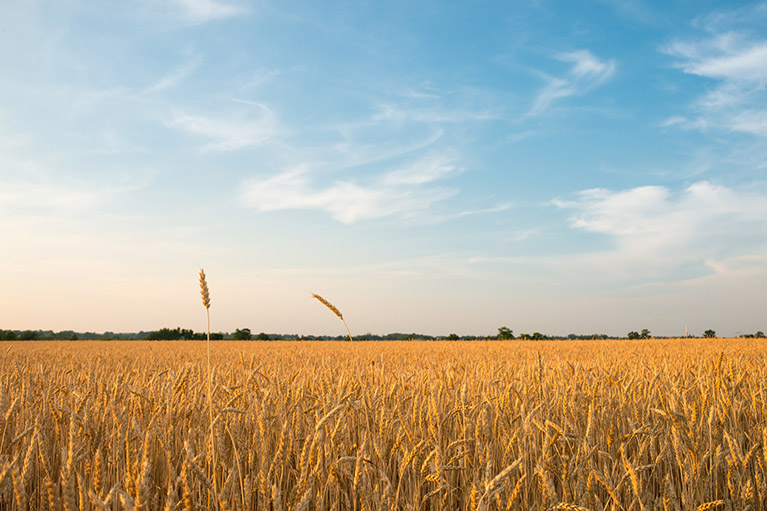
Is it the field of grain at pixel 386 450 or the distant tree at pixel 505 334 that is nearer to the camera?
the field of grain at pixel 386 450

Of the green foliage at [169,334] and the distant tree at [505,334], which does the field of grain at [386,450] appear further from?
the green foliage at [169,334]

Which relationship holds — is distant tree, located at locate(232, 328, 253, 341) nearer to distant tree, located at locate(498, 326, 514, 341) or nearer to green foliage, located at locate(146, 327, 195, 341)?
green foliage, located at locate(146, 327, 195, 341)

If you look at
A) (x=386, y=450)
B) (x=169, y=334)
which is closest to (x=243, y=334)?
(x=169, y=334)

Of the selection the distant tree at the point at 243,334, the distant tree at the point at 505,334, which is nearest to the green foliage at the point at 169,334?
the distant tree at the point at 243,334

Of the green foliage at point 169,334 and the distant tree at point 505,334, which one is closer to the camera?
the distant tree at point 505,334

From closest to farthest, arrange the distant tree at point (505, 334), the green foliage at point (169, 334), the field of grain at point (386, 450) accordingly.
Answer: the field of grain at point (386, 450) → the distant tree at point (505, 334) → the green foliage at point (169, 334)

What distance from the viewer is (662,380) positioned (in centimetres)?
552

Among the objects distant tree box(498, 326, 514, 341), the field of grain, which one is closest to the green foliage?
distant tree box(498, 326, 514, 341)

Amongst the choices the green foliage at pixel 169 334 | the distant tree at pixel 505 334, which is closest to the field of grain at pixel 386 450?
the distant tree at pixel 505 334

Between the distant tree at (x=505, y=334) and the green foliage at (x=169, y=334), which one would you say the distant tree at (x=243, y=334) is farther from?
the distant tree at (x=505, y=334)

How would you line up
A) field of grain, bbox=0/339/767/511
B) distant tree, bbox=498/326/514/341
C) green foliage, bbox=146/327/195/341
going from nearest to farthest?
field of grain, bbox=0/339/767/511
distant tree, bbox=498/326/514/341
green foliage, bbox=146/327/195/341

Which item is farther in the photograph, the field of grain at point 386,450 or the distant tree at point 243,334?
the distant tree at point 243,334

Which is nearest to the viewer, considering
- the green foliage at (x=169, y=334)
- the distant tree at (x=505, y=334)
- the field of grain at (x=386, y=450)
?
the field of grain at (x=386, y=450)

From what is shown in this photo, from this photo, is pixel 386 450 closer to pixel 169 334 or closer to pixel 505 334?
pixel 505 334
